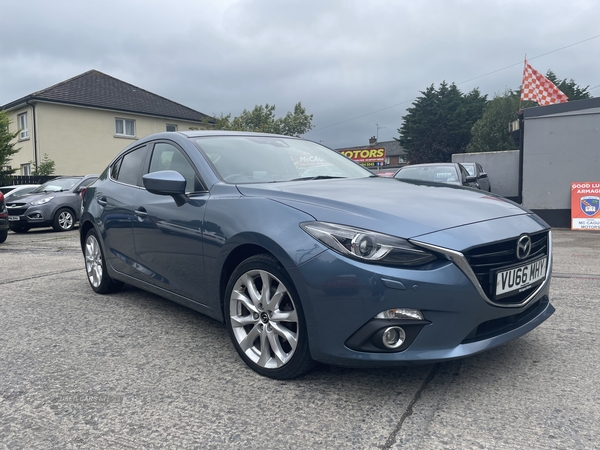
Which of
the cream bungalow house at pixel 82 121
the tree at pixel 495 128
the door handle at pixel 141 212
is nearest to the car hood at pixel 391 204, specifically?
the door handle at pixel 141 212

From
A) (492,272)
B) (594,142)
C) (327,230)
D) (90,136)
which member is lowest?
(492,272)

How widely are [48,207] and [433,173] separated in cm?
928

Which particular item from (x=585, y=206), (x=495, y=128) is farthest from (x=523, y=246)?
(x=495, y=128)

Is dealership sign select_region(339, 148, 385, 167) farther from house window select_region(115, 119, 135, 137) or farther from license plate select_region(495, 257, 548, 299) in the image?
license plate select_region(495, 257, 548, 299)

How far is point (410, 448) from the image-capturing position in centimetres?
209

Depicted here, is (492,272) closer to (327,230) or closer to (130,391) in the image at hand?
(327,230)

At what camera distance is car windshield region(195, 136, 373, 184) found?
352cm

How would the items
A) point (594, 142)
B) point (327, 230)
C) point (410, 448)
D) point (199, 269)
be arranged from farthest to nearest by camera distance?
point (594, 142), point (199, 269), point (327, 230), point (410, 448)

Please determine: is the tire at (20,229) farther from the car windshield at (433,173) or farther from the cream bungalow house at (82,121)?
the cream bungalow house at (82,121)

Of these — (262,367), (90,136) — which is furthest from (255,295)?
(90,136)

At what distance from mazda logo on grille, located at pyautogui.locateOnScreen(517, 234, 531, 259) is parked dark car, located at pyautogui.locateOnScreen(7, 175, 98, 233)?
1182cm

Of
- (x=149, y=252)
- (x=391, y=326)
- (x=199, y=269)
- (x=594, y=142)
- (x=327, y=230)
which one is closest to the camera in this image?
(x=391, y=326)

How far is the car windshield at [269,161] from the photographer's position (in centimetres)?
352

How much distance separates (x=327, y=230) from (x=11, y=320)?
297 centimetres
